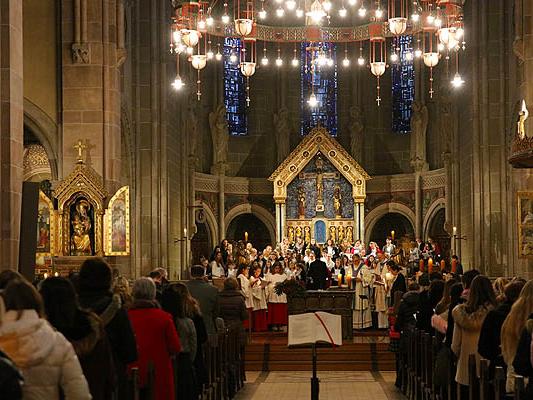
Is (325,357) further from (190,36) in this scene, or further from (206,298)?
(206,298)

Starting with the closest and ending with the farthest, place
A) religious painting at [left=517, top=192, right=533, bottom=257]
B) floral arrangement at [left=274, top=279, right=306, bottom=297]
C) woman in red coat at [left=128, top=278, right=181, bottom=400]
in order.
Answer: woman in red coat at [left=128, top=278, right=181, bottom=400]
religious painting at [left=517, top=192, right=533, bottom=257]
floral arrangement at [left=274, top=279, right=306, bottom=297]

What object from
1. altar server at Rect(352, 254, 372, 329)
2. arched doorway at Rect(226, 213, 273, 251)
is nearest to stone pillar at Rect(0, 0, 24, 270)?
altar server at Rect(352, 254, 372, 329)

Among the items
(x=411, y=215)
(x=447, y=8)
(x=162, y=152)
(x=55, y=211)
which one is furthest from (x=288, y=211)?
(x=55, y=211)

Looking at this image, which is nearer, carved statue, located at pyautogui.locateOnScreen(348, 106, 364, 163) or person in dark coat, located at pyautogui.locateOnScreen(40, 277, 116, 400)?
person in dark coat, located at pyautogui.locateOnScreen(40, 277, 116, 400)

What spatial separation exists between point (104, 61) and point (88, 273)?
1488 cm

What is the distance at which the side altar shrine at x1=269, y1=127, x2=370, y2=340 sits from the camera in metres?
41.0

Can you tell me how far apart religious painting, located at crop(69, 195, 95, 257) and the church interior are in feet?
0.08

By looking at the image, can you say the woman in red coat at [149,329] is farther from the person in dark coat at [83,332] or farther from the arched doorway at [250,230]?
the arched doorway at [250,230]

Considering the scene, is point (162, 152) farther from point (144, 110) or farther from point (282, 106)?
point (282, 106)

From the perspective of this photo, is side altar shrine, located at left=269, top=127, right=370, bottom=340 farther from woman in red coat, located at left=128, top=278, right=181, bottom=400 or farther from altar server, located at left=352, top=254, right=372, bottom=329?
woman in red coat, located at left=128, top=278, right=181, bottom=400

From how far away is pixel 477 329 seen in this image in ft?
34.4

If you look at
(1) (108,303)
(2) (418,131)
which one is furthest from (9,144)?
(2) (418,131)

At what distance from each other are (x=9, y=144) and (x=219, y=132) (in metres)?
26.5

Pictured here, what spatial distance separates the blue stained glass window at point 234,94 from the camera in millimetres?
43684
